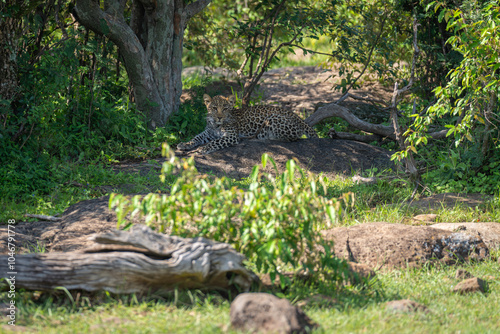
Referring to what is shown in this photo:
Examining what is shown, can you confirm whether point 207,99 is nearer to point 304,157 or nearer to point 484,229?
point 304,157

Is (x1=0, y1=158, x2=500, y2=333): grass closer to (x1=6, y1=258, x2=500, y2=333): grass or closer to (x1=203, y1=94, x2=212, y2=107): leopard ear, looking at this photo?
(x1=6, y1=258, x2=500, y2=333): grass

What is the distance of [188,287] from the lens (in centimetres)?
428

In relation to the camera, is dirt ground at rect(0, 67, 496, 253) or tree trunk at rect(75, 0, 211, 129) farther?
tree trunk at rect(75, 0, 211, 129)

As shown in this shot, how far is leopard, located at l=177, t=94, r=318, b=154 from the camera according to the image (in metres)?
9.16

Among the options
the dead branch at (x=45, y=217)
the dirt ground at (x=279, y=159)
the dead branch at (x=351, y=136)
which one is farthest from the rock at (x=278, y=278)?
the dead branch at (x=351, y=136)

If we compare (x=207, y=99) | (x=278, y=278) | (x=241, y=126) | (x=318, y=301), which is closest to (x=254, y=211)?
(x=278, y=278)

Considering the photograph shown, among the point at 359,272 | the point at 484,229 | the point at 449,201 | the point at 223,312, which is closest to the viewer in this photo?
the point at 223,312

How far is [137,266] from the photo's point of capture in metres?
4.07

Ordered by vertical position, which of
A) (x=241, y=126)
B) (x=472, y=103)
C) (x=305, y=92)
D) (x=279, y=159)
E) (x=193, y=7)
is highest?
(x=193, y=7)

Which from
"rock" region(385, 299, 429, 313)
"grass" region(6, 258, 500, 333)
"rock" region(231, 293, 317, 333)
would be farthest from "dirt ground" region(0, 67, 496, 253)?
"rock" region(385, 299, 429, 313)

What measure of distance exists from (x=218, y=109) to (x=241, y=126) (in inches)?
21.6

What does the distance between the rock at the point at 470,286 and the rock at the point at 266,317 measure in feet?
5.88

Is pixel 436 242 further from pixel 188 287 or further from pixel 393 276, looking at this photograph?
pixel 188 287

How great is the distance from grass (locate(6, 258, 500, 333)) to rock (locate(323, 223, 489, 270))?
0.67m
